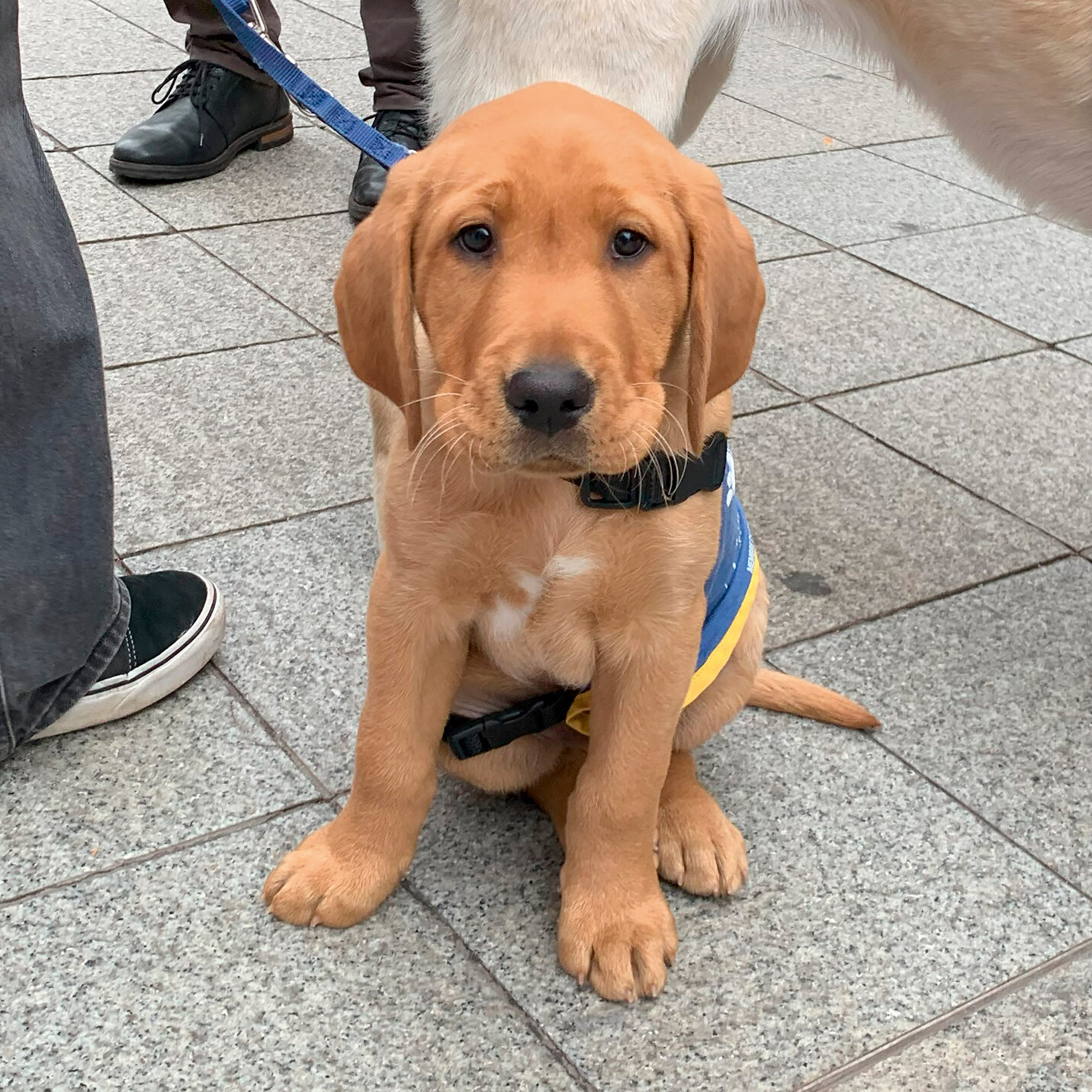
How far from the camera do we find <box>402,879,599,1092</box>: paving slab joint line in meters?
1.92

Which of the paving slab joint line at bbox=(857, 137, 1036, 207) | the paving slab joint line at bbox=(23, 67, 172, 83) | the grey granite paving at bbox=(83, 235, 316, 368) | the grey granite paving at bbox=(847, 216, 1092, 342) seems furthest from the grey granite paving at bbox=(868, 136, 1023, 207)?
the paving slab joint line at bbox=(23, 67, 172, 83)

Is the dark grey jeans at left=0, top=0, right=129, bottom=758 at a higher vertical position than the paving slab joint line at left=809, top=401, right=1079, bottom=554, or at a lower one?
higher

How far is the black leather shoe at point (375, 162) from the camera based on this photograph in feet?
15.7

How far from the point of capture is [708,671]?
7.06 ft

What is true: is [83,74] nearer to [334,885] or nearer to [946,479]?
[946,479]

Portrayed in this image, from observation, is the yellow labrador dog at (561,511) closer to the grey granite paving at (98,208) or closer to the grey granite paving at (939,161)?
the grey granite paving at (98,208)

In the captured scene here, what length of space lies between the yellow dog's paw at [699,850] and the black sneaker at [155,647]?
97 cm

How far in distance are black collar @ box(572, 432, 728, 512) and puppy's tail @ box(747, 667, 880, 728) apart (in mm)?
794

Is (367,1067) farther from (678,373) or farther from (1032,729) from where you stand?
(1032,729)

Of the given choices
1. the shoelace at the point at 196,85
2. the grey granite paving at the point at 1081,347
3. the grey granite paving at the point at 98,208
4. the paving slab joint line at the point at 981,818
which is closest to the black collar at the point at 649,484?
the paving slab joint line at the point at 981,818

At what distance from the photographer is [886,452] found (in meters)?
3.81

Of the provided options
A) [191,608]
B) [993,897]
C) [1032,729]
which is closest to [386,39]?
[191,608]

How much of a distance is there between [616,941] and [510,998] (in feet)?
0.59

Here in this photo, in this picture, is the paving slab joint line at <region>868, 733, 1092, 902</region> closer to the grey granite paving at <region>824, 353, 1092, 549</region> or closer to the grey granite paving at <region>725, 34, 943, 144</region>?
the grey granite paving at <region>824, 353, 1092, 549</region>
